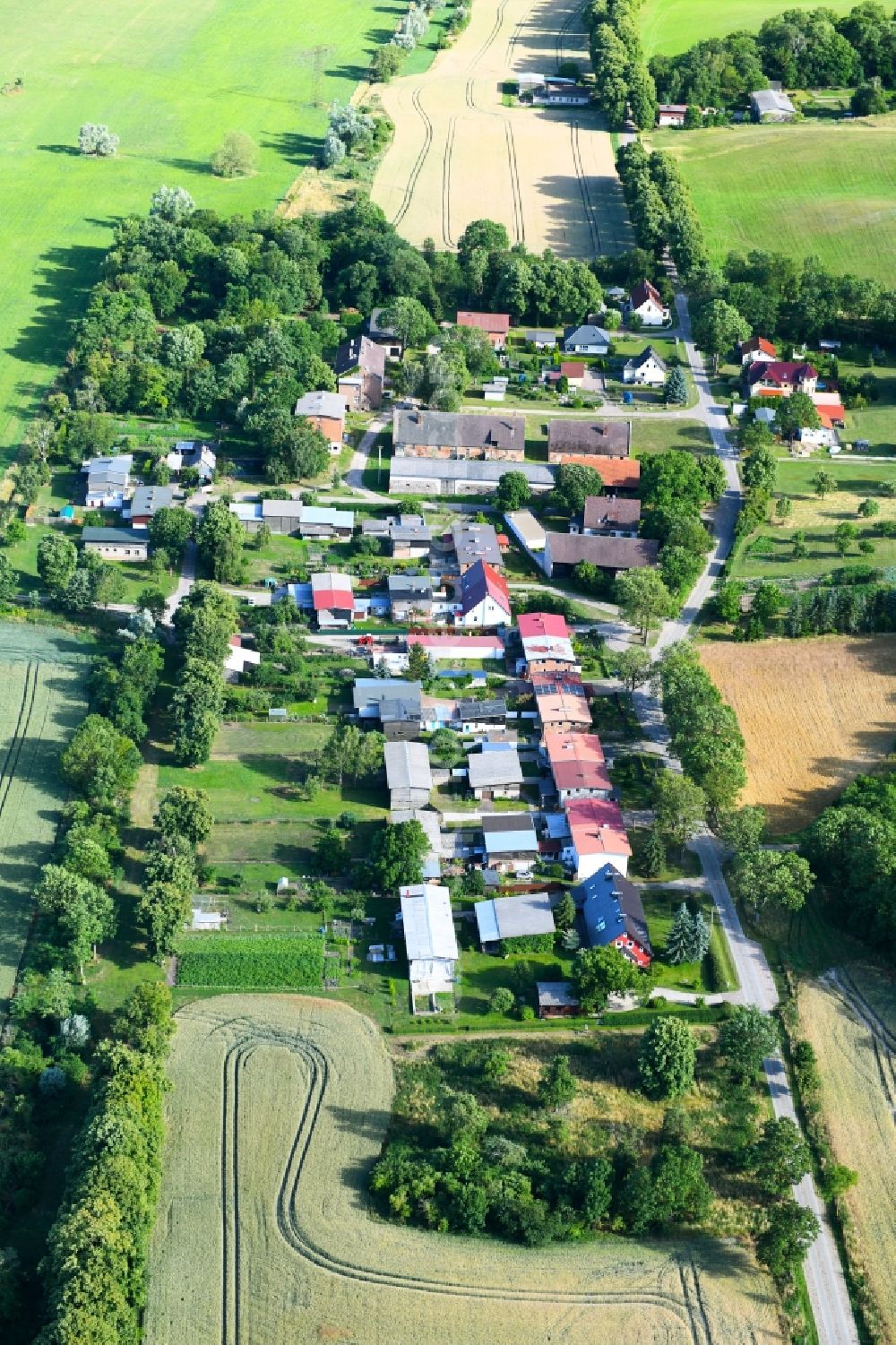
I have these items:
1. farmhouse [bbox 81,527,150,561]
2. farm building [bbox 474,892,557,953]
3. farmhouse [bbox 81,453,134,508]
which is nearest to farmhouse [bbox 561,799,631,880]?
farm building [bbox 474,892,557,953]

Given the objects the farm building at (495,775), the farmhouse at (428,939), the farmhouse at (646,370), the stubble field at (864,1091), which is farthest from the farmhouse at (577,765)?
the farmhouse at (646,370)

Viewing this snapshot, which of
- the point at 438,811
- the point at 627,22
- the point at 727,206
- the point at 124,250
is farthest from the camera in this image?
the point at 627,22

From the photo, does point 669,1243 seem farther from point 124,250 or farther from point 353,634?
point 124,250

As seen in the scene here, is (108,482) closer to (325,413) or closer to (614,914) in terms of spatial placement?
(325,413)

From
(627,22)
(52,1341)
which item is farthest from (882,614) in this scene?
(627,22)

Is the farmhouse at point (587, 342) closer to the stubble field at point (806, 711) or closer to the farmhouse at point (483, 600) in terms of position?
the farmhouse at point (483, 600)

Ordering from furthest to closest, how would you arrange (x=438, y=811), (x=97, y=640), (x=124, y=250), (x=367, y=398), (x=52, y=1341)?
1. (x=124, y=250)
2. (x=367, y=398)
3. (x=97, y=640)
4. (x=438, y=811)
5. (x=52, y=1341)

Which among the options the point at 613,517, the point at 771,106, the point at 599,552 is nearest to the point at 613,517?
the point at 613,517
